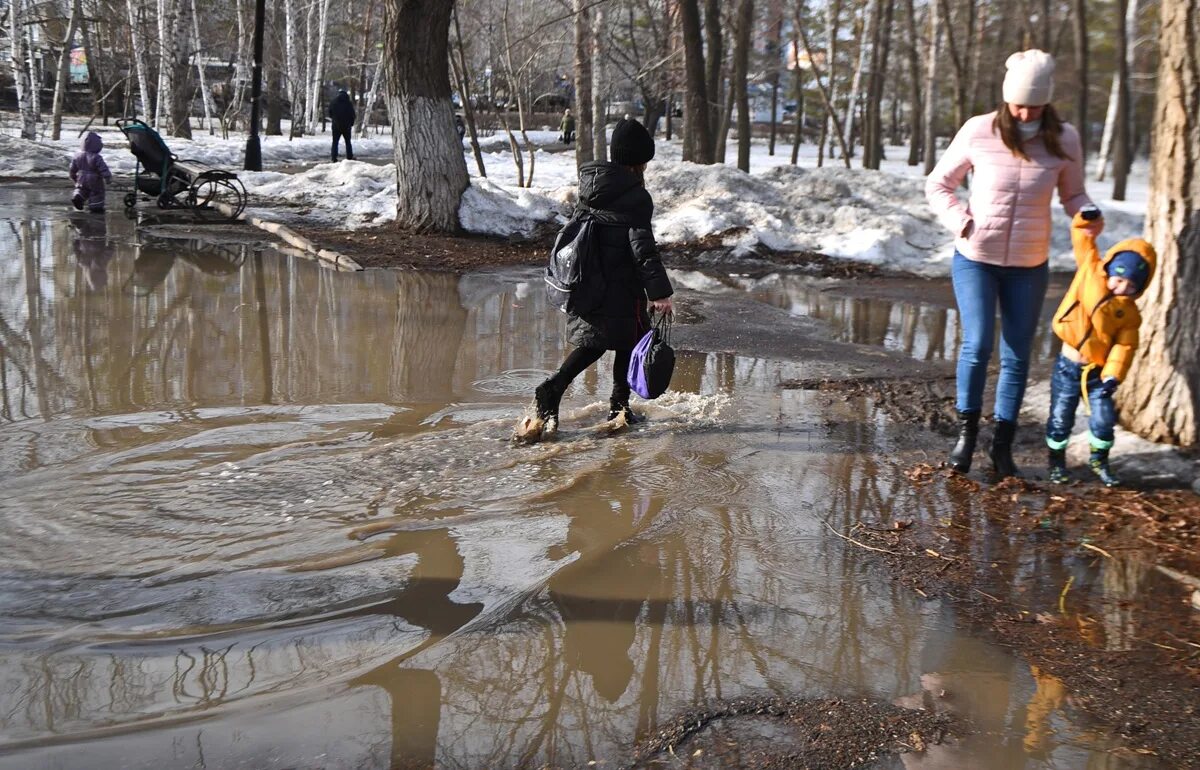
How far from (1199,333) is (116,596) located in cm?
534

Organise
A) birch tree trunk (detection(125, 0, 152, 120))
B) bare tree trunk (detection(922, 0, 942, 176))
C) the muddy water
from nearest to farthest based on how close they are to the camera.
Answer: the muddy water → bare tree trunk (detection(922, 0, 942, 176)) → birch tree trunk (detection(125, 0, 152, 120))

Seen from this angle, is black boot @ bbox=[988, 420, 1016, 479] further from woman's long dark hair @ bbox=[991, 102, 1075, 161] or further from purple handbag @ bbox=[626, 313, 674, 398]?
purple handbag @ bbox=[626, 313, 674, 398]

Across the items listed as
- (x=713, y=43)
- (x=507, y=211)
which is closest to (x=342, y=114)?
(x=713, y=43)

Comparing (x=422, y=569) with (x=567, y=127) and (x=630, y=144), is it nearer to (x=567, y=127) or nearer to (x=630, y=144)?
(x=630, y=144)

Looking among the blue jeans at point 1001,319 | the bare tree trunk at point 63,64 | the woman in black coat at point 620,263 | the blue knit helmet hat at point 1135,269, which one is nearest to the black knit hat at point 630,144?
the woman in black coat at point 620,263

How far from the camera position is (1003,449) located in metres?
5.59

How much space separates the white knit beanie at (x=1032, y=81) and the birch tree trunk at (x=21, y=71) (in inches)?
1006

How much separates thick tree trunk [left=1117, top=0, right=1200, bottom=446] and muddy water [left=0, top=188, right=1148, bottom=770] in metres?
1.40

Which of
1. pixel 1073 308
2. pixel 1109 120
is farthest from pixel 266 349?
pixel 1109 120

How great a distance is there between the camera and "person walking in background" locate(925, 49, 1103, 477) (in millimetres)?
5160

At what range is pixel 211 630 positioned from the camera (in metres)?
3.57

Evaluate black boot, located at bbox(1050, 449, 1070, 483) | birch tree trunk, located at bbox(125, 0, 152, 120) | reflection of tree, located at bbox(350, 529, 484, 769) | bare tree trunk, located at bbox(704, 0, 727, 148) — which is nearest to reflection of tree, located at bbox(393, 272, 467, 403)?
reflection of tree, located at bbox(350, 529, 484, 769)

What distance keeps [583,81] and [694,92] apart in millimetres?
2585

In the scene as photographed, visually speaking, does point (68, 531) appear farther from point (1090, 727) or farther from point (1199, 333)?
point (1199, 333)
